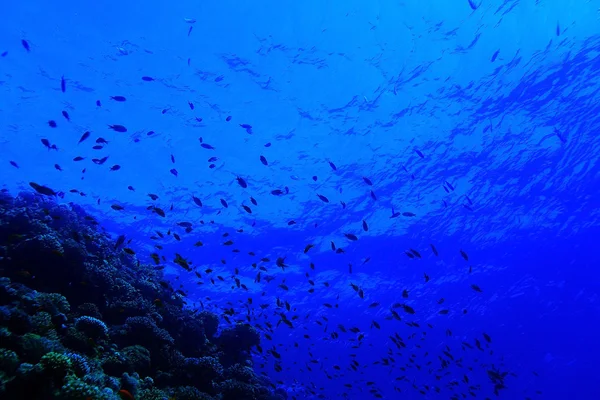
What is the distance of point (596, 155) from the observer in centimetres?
2538

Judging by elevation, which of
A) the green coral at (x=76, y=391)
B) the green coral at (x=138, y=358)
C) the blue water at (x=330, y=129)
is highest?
the blue water at (x=330, y=129)

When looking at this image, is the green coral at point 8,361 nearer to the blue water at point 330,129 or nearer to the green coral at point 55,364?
the green coral at point 55,364

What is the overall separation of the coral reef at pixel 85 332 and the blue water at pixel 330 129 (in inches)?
201

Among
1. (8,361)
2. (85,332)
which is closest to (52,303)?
(85,332)

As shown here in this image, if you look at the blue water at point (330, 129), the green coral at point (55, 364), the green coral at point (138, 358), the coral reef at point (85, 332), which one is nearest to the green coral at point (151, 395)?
the coral reef at point (85, 332)

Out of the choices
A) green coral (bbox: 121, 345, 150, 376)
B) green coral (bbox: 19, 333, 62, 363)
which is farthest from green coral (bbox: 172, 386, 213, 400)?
green coral (bbox: 19, 333, 62, 363)

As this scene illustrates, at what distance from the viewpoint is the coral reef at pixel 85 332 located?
498 cm

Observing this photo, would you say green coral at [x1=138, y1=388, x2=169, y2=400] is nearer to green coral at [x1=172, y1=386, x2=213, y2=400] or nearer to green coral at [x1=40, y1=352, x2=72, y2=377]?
green coral at [x1=172, y1=386, x2=213, y2=400]

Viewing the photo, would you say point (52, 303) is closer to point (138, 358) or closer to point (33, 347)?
point (138, 358)

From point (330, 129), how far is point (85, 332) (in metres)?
18.4

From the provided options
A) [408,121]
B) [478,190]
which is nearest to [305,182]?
[408,121]

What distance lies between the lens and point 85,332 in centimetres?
808

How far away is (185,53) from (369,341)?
140ft

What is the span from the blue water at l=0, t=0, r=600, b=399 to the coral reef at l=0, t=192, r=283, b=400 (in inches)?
201
